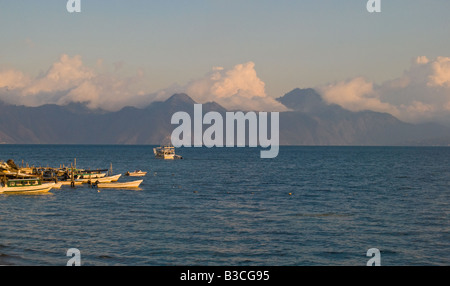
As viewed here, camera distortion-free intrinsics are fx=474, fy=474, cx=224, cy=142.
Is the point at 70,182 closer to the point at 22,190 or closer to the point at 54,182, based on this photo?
the point at 54,182

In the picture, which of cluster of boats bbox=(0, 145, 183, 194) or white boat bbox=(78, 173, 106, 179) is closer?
cluster of boats bbox=(0, 145, 183, 194)

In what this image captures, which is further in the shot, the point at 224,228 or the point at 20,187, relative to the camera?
the point at 20,187

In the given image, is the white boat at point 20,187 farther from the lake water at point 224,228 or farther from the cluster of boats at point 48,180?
the lake water at point 224,228

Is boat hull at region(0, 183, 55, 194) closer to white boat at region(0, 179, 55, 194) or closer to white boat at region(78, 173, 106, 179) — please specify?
white boat at region(0, 179, 55, 194)

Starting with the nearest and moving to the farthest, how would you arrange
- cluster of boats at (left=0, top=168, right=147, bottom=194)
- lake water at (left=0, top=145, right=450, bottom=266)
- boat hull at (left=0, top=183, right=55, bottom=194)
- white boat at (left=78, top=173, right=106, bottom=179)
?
lake water at (left=0, top=145, right=450, bottom=266) < boat hull at (left=0, top=183, right=55, bottom=194) < cluster of boats at (left=0, top=168, right=147, bottom=194) < white boat at (left=78, top=173, right=106, bottom=179)

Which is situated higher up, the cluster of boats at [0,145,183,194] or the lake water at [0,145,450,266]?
the cluster of boats at [0,145,183,194]

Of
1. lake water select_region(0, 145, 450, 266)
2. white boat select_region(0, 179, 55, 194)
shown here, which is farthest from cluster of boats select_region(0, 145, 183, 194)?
lake water select_region(0, 145, 450, 266)

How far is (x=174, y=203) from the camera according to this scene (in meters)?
65.0

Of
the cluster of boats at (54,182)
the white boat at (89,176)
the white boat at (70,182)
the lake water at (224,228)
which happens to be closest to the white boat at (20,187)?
the cluster of boats at (54,182)

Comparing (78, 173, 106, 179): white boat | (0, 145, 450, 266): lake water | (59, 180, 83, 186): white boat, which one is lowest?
(0, 145, 450, 266): lake water

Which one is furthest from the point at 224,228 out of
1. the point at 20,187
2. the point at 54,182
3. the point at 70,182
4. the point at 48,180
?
the point at 48,180

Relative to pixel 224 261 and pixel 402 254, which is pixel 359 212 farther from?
pixel 224 261

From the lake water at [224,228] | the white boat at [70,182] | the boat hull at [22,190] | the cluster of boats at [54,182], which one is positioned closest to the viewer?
the lake water at [224,228]
